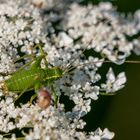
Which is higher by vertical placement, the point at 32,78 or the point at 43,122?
the point at 32,78

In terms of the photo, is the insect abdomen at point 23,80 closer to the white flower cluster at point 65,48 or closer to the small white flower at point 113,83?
the white flower cluster at point 65,48

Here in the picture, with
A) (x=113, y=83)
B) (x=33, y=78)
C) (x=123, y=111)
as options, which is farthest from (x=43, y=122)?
(x=123, y=111)

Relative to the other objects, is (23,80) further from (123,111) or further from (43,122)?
(123,111)

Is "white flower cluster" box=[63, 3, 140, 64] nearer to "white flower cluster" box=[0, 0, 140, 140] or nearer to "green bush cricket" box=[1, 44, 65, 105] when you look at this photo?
"white flower cluster" box=[0, 0, 140, 140]

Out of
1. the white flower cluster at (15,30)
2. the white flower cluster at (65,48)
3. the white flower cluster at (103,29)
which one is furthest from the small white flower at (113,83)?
the white flower cluster at (15,30)

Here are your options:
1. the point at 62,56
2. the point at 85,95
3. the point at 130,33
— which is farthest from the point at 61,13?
the point at 85,95
